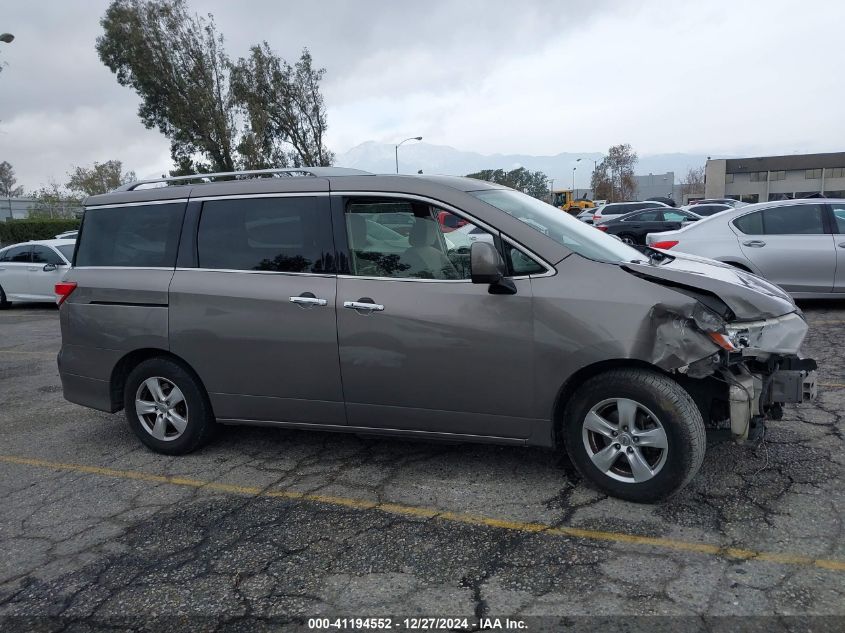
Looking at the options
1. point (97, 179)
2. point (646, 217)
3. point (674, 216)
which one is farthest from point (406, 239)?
point (97, 179)

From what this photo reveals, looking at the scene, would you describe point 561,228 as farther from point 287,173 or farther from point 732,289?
point 287,173

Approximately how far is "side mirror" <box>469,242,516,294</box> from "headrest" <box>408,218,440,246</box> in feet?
1.36

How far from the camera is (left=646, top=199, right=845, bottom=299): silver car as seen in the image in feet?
27.4

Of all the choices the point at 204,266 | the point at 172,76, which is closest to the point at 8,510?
the point at 204,266

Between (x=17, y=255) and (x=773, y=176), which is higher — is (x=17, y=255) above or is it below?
below

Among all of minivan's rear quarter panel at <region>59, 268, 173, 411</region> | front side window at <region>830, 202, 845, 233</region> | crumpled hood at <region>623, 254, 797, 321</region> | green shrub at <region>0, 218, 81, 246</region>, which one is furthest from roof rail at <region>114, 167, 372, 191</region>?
green shrub at <region>0, 218, 81, 246</region>

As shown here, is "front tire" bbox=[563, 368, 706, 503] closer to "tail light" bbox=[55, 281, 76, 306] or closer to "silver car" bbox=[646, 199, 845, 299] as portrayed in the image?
"tail light" bbox=[55, 281, 76, 306]

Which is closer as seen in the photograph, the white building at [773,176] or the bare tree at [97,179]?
the bare tree at [97,179]

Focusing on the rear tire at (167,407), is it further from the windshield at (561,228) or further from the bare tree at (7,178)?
the bare tree at (7,178)

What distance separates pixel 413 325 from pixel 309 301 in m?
0.70

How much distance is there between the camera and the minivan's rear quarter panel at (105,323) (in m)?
4.59

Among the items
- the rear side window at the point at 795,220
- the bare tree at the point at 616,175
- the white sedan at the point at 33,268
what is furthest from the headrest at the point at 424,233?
the bare tree at the point at 616,175

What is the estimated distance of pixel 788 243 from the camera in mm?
8453

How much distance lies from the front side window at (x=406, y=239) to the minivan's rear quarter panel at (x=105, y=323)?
1.45 m
